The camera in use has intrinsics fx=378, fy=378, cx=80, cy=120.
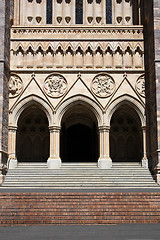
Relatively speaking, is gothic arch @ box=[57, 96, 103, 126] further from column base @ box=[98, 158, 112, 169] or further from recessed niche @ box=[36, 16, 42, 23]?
recessed niche @ box=[36, 16, 42, 23]

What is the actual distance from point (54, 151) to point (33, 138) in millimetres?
4238

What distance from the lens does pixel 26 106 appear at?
2362 cm

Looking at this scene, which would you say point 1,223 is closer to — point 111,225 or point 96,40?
point 111,225

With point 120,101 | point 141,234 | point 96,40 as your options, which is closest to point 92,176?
point 120,101

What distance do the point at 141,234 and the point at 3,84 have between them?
1392cm

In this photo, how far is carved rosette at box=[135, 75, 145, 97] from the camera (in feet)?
77.3

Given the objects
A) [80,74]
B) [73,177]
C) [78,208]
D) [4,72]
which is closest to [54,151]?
[73,177]

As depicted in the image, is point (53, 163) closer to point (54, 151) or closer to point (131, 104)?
point (54, 151)

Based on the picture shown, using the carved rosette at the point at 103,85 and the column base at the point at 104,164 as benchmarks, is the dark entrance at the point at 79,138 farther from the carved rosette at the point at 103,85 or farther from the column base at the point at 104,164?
the column base at the point at 104,164

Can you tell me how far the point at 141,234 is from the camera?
1040 cm

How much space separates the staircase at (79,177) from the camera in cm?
2072

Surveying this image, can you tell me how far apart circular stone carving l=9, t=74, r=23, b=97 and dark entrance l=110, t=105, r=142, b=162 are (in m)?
7.19

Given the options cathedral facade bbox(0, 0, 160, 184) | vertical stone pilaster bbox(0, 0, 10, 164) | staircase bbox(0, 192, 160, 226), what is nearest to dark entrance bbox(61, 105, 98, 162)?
cathedral facade bbox(0, 0, 160, 184)

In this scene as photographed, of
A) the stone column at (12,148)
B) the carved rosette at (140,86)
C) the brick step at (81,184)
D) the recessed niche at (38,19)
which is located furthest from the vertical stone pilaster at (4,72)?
the carved rosette at (140,86)
